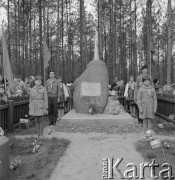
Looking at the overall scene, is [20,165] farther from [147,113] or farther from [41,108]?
[147,113]

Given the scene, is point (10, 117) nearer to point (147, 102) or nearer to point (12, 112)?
point (12, 112)

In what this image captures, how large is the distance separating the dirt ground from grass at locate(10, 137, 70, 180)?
0.49 ft

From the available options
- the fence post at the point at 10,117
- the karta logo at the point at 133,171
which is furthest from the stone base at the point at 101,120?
the karta logo at the point at 133,171

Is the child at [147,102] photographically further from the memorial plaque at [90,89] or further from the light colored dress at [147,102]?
the memorial plaque at [90,89]

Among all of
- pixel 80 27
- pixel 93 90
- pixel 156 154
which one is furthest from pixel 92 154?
pixel 80 27

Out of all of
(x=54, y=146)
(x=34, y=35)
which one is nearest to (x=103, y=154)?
(x=54, y=146)

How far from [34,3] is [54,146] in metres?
17.5

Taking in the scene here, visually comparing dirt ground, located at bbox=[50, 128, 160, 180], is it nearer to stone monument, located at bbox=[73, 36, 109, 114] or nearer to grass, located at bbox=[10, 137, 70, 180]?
grass, located at bbox=[10, 137, 70, 180]

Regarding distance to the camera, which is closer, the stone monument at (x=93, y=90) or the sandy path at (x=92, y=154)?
the sandy path at (x=92, y=154)

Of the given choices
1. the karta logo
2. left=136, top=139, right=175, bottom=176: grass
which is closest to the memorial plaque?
left=136, top=139, right=175, bottom=176: grass

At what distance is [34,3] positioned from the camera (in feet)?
68.6

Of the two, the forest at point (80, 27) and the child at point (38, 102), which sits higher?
the forest at point (80, 27)

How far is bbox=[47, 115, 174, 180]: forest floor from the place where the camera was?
14.3 ft

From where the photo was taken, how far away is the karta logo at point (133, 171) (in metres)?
4.15
